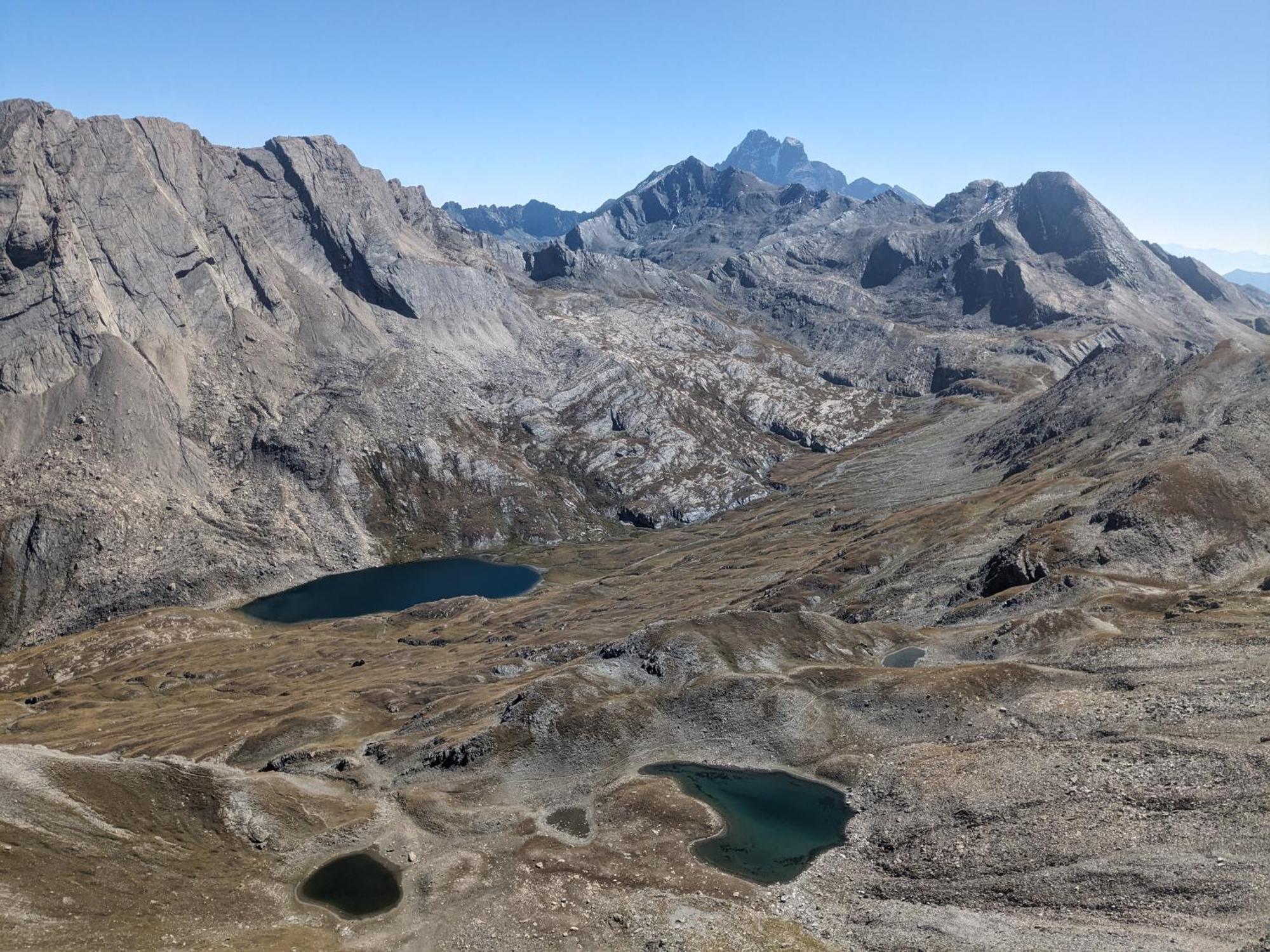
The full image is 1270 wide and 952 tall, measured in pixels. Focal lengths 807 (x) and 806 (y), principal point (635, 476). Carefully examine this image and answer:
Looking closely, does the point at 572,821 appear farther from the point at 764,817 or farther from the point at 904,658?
the point at 904,658

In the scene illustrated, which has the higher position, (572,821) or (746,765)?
(746,765)

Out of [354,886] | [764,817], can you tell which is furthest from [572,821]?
[354,886]

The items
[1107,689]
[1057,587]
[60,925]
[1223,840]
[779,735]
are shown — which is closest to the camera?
[60,925]

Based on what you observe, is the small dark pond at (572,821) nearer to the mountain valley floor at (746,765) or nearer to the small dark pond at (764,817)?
the mountain valley floor at (746,765)

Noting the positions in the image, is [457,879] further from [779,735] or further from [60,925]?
[779,735]

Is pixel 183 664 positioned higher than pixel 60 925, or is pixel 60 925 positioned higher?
pixel 60 925

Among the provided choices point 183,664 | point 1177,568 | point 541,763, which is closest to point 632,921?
point 541,763

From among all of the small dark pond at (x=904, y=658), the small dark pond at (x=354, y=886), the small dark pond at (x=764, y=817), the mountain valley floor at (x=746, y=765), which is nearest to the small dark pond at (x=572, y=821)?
the mountain valley floor at (x=746, y=765)
